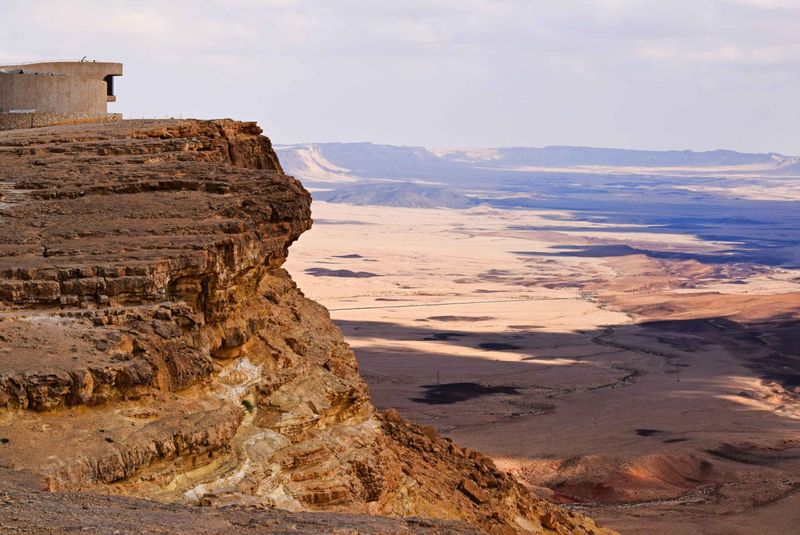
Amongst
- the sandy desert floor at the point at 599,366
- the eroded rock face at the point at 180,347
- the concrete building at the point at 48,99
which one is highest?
the concrete building at the point at 48,99

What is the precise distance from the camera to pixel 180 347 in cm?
1335

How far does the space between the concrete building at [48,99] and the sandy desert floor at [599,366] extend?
50.4 feet

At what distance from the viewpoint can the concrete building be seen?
23312 mm

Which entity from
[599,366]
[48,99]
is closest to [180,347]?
[48,99]

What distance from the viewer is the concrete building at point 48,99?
76.5 feet

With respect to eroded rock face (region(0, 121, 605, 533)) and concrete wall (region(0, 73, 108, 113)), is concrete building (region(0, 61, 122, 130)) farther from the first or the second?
eroded rock face (region(0, 121, 605, 533))

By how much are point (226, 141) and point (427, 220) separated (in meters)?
153

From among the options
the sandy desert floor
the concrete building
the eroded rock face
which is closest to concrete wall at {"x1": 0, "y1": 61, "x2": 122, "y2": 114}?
the concrete building

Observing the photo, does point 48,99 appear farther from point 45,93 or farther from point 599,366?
point 599,366

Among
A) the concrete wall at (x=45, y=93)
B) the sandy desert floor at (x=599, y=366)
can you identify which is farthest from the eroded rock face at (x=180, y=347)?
the sandy desert floor at (x=599, y=366)

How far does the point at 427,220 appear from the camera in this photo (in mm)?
171500

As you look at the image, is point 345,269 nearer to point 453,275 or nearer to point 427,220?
point 453,275

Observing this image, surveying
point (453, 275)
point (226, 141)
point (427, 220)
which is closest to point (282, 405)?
point (226, 141)

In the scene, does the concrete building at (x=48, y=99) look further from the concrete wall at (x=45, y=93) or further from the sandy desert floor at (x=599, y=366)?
the sandy desert floor at (x=599, y=366)
